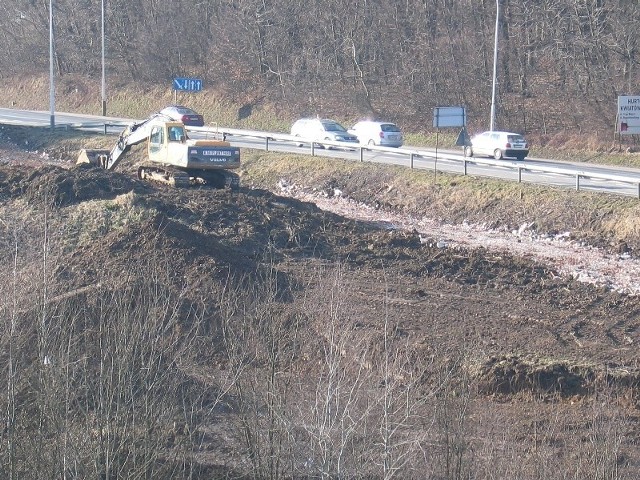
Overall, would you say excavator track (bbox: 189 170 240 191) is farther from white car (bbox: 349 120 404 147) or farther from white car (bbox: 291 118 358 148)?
Result: white car (bbox: 349 120 404 147)

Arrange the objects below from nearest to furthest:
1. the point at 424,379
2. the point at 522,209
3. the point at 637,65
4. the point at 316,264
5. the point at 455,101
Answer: the point at 424,379 < the point at 316,264 < the point at 522,209 < the point at 637,65 < the point at 455,101

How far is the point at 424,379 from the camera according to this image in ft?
45.5

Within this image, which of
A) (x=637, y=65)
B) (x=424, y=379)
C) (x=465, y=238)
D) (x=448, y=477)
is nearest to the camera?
(x=448, y=477)

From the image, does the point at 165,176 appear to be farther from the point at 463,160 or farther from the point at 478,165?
the point at 478,165

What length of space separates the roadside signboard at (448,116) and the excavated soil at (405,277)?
21.3ft

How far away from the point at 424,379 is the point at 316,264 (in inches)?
302

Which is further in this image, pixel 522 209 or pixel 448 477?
pixel 522 209

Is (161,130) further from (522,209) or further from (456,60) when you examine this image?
(456,60)

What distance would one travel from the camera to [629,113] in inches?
1282

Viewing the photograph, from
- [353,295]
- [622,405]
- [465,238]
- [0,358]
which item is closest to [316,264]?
[353,295]

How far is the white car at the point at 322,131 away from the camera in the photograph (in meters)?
43.5

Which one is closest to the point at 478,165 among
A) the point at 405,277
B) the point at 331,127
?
the point at 331,127

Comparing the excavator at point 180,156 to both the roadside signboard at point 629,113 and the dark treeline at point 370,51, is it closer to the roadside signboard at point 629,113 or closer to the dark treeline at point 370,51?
the roadside signboard at point 629,113

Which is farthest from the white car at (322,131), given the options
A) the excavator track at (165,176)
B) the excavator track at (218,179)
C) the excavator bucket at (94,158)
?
the excavator track at (218,179)
